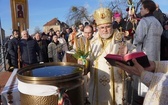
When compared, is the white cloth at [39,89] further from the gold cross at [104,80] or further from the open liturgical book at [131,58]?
the gold cross at [104,80]

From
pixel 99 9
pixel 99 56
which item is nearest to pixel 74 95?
pixel 99 56

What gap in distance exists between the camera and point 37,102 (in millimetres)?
1951

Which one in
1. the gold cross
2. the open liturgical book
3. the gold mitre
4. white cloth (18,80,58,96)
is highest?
the gold mitre

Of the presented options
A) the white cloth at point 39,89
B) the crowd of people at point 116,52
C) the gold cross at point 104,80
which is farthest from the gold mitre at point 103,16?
the white cloth at point 39,89

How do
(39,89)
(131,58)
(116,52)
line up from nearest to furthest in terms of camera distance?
(131,58)
(39,89)
(116,52)

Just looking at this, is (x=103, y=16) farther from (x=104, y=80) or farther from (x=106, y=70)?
(x=104, y=80)

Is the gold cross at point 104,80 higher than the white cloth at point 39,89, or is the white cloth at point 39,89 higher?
the white cloth at point 39,89

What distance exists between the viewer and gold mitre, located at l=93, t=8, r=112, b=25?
124 inches

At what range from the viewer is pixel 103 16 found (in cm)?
317

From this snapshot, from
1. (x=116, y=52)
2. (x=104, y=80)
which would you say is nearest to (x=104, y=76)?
(x=104, y=80)

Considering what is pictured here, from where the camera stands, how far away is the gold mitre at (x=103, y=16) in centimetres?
314

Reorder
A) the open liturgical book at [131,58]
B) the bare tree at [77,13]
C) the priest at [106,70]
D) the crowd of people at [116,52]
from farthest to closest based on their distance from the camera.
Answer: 1. the bare tree at [77,13]
2. the priest at [106,70]
3. the crowd of people at [116,52]
4. the open liturgical book at [131,58]

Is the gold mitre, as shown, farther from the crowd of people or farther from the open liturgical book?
the open liturgical book

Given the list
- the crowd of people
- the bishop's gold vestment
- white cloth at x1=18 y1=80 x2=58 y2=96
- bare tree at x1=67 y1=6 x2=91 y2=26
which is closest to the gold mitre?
the crowd of people
